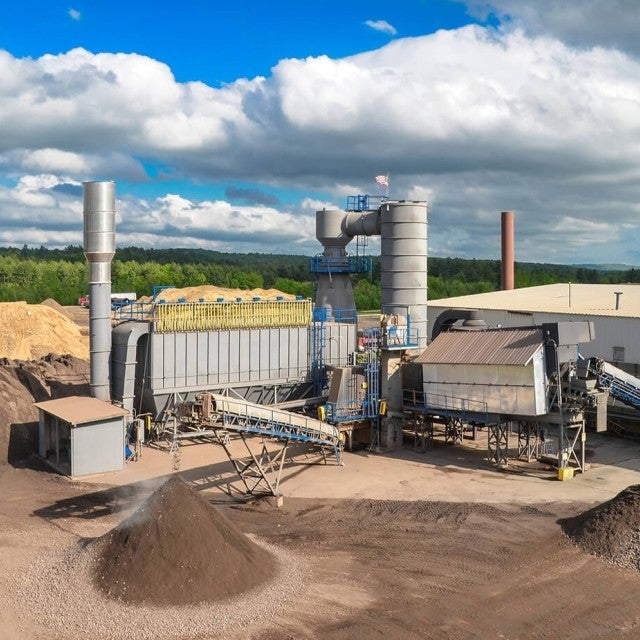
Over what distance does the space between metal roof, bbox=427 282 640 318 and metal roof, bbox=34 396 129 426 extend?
2400 centimetres

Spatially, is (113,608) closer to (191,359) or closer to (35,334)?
(191,359)

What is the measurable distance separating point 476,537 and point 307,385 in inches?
613

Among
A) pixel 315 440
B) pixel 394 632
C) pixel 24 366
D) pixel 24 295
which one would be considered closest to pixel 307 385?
pixel 315 440

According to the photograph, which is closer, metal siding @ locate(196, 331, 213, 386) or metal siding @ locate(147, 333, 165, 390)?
metal siding @ locate(147, 333, 165, 390)

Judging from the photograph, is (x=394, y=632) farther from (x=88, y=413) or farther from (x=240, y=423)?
(x=88, y=413)

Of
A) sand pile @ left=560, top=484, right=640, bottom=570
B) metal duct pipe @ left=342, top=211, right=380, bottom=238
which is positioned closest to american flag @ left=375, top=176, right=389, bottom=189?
metal duct pipe @ left=342, top=211, right=380, bottom=238

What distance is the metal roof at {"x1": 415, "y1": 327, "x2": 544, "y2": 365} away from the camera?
28719mm

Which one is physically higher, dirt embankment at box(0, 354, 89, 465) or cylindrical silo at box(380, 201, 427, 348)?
cylindrical silo at box(380, 201, 427, 348)

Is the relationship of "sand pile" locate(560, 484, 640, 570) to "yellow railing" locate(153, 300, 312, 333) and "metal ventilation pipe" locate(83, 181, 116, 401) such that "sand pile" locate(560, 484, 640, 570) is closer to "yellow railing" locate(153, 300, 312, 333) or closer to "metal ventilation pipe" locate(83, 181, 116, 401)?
"yellow railing" locate(153, 300, 312, 333)

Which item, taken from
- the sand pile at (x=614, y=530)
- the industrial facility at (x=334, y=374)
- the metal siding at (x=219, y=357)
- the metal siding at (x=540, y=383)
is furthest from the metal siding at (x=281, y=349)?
the sand pile at (x=614, y=530)

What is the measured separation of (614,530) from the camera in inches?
816

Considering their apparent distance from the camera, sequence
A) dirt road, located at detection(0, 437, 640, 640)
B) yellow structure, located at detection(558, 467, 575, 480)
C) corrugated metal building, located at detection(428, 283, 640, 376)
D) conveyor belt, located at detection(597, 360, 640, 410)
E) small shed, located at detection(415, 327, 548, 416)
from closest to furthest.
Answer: dirt road, located at detection(0, 437, 640, 640), yellow structure, located at detection(558, 467, 575, 480), small shed, located at detection(415, 327, 548, 416), conveyor belt, located at detection(597, 360, 640, 410), corrugated metal building, located at detection(428, 283, 640, 376)

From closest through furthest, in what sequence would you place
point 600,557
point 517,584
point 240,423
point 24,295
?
point 517,584, point 600,557, point 240,423, point 24,295

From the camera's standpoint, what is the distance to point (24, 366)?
3903 cm
